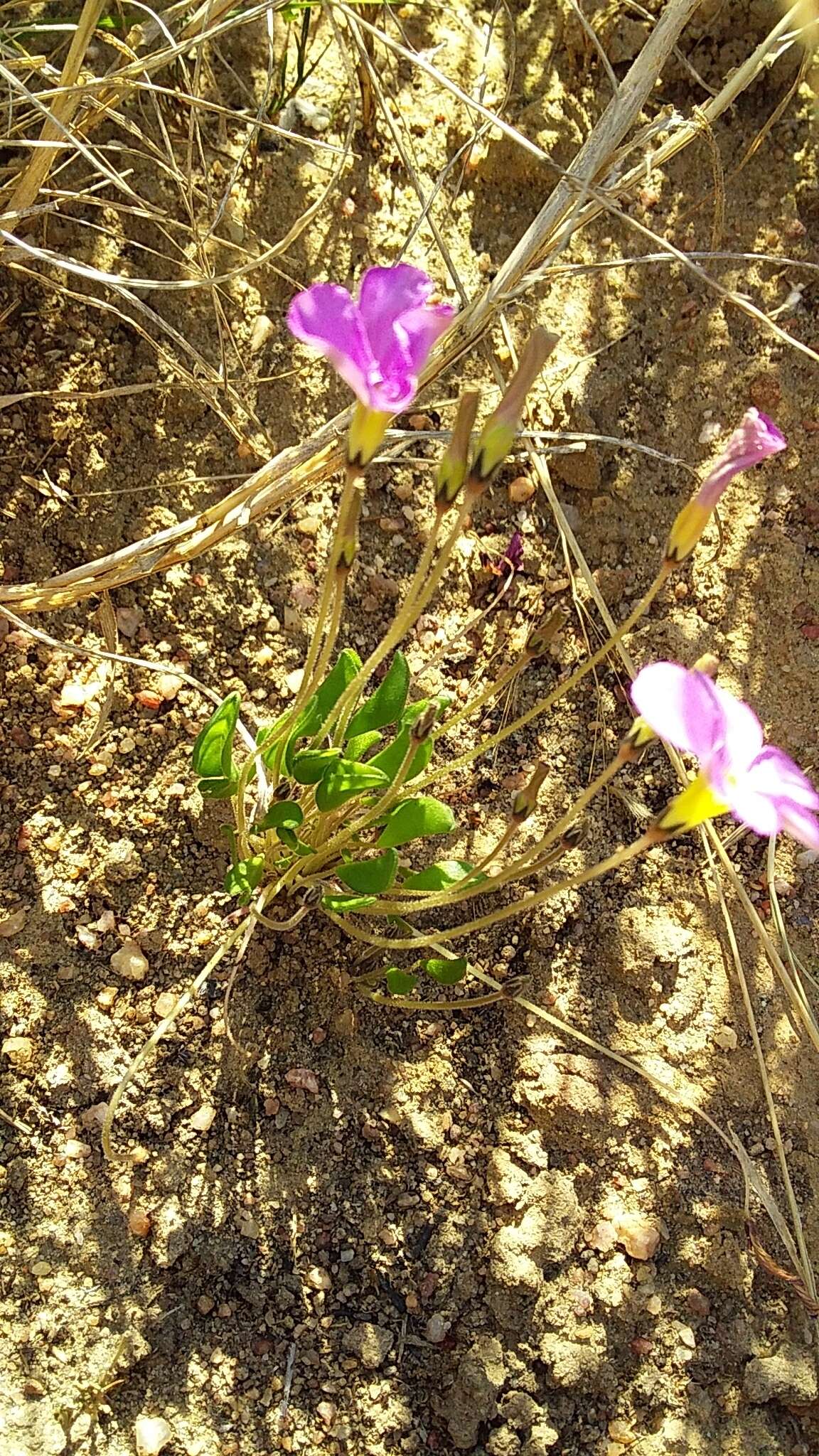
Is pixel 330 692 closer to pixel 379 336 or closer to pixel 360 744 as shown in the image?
pixel 360 744

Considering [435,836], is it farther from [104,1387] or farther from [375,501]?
[104,1387]

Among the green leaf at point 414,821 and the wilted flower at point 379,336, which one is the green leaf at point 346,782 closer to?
the green leaf at point 414,821

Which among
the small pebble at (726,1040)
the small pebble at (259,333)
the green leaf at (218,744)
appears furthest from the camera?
the small pebble at (259,333)

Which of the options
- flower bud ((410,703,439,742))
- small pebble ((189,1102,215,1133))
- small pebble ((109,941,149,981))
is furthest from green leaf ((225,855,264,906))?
flower bud ((410,703,439,742))

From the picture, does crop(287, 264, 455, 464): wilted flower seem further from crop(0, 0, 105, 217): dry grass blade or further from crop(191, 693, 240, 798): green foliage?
crop(0, 0, 105, 217): dry grass blade

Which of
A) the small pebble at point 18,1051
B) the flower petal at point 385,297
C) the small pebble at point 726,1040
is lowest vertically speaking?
the small pebble at point 726,1040

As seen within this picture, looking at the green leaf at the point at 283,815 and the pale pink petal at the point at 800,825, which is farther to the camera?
the green leaf at the point at 283,815

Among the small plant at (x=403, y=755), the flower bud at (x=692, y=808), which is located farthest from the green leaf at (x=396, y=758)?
the flower bud at (x=692, y=808)

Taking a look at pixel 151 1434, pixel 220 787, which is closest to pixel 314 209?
pixel 220 787
